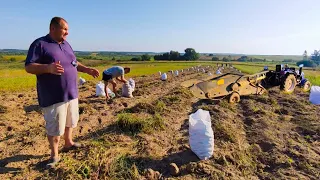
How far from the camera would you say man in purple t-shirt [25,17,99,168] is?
7.82 ft

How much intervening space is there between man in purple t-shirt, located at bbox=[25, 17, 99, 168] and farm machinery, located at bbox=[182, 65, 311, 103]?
353 cm

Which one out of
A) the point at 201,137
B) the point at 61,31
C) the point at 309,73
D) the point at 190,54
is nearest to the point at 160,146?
the point at 201,137

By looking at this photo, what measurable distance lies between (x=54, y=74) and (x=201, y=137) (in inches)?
75.4

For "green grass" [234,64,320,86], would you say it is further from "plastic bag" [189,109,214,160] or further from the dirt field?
"plastic bag" [189,109,214,160]

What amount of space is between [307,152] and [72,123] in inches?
136

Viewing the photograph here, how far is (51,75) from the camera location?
2.54 meters

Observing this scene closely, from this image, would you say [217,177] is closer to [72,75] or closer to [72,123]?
[72,123]

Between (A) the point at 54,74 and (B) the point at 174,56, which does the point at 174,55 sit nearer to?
(B) the point at 174,56

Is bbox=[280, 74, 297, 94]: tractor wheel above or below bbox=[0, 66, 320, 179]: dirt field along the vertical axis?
above

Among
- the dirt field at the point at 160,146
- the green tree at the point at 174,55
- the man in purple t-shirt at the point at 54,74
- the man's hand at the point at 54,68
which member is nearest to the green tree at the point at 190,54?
the green tree at the point at 174,55

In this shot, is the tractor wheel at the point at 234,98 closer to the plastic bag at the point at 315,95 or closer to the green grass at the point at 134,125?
the plastic bag at the point at 315,95

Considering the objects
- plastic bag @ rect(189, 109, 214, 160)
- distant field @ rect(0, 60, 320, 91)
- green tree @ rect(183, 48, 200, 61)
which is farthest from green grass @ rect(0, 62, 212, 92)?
green tree @ rect(183, 48, 200, 61)

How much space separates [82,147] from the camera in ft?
10.7

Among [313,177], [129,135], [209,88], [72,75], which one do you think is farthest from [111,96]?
[313,177]
